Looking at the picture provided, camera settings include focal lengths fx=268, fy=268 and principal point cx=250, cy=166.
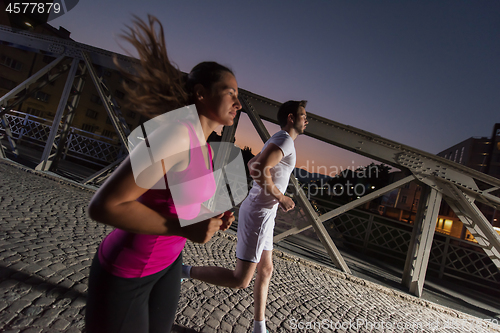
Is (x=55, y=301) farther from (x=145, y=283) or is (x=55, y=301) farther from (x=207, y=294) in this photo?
(x=145, y=283)

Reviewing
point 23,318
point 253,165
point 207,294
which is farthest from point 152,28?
point 207,294

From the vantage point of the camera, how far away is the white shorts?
229 centimetres

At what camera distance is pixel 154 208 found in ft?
3.51

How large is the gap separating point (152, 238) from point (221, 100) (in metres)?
0.70

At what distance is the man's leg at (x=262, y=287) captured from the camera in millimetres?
2463

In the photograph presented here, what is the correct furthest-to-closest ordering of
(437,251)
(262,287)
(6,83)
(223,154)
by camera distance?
(6,83) → (437,251) → (223,154) → (262,287)

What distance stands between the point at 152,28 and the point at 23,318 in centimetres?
243

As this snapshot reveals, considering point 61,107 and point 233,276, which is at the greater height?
point 61,107

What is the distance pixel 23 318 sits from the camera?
211 cm

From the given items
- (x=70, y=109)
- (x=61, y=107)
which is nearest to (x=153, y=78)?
(x=61, y=107)

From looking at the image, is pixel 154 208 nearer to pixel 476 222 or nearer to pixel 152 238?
pixel 152 238

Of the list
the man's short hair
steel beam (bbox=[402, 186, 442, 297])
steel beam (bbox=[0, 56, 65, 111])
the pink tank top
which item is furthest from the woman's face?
steel beam (bbox=[0, 56, 65, 111])

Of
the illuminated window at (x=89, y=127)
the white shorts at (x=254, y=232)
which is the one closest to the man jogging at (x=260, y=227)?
the white shorts at (x=254, y=232)

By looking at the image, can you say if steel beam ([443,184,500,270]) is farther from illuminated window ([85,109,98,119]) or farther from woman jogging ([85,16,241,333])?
illuminated window ([85,109,98,119])
